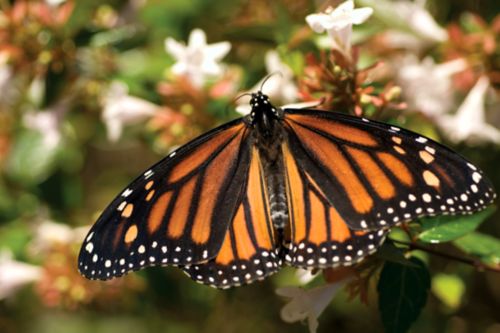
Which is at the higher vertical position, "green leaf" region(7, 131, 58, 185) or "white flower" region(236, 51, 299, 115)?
"green leaf" region(7, 131, 58, 185)

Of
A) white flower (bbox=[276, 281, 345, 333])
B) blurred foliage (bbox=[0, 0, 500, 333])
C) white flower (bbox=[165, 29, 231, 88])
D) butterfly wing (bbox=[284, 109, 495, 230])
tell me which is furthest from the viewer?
blurred foliage (bbox=[0, 0, 500, 333])

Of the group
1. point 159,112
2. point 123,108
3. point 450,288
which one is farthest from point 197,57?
point 450,288

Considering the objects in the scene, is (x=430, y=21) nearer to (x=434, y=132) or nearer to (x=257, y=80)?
(x=434, y=132)

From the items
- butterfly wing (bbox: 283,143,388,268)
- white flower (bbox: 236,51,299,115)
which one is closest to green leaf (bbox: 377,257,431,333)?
butterfly wing (bbox: 283,143,388,268)

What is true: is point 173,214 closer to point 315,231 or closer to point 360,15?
point 315,231

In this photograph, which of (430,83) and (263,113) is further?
(430,83)

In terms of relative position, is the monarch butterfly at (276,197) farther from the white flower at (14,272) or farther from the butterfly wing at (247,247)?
the white flower at (14,272)

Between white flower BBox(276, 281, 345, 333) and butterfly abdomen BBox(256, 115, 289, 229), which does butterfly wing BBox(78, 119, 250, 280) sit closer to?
butterfly abdomen BBox(256, 115, 289, 229)
